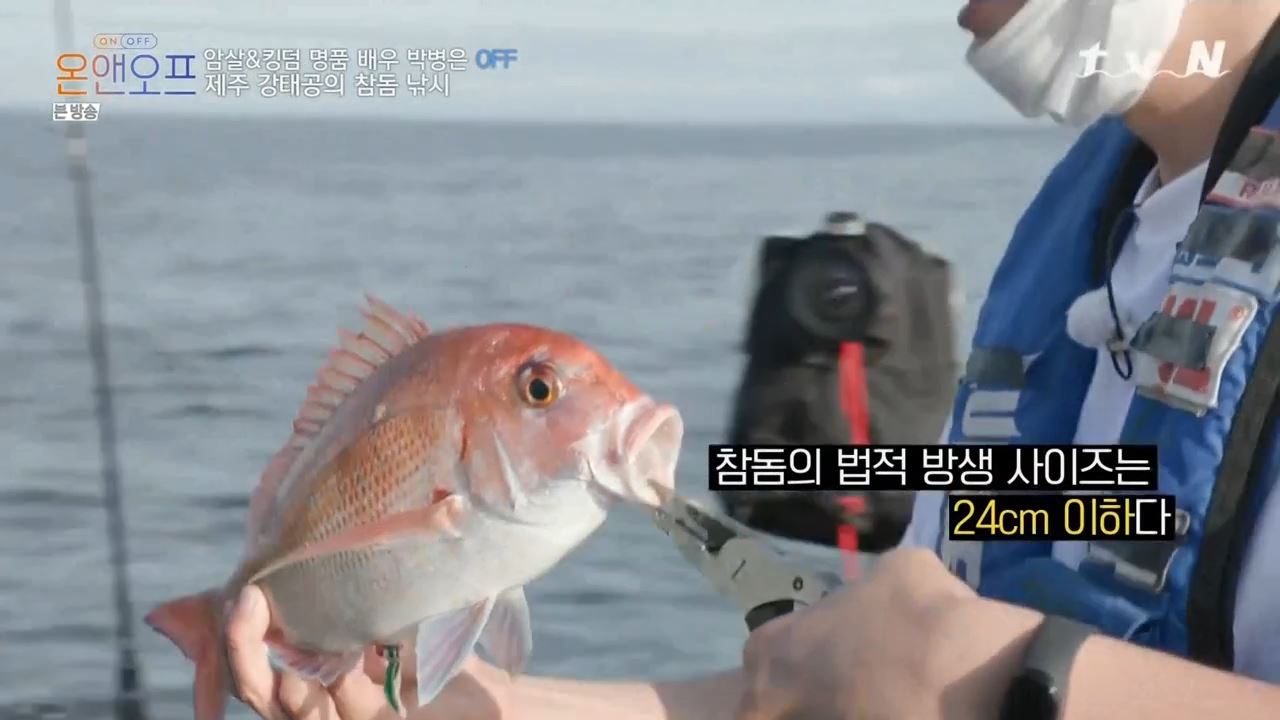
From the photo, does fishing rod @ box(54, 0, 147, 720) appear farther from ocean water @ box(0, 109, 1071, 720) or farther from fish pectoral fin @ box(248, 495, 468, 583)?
fish pectoral fin @ box(248, 495, 468, 583)

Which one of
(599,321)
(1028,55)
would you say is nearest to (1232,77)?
(1028,55)

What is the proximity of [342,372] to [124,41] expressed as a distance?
1.40m

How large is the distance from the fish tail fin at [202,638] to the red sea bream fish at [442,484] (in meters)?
0.08

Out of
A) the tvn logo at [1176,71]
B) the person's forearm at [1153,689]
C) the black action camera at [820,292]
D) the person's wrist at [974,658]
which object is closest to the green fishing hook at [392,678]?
the person's wrist at [974,658]

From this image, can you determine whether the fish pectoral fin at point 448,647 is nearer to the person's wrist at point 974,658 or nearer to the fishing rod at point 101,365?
the person's wrist at point 974,658

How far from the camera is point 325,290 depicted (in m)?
6.26

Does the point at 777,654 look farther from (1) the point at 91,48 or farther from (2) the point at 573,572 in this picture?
(2) the point at 573,572

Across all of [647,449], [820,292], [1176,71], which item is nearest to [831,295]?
[820,292]

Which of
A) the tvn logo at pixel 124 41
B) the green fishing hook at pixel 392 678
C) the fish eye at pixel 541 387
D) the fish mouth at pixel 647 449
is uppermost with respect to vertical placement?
the tvn logo at pixel 124 41

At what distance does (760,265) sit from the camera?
8.70 ft

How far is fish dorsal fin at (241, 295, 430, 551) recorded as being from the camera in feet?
4.06

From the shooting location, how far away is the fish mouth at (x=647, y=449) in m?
1.07

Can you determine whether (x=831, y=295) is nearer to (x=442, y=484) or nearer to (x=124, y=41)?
(x=124, y=41)

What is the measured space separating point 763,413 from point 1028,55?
43.1 inches
